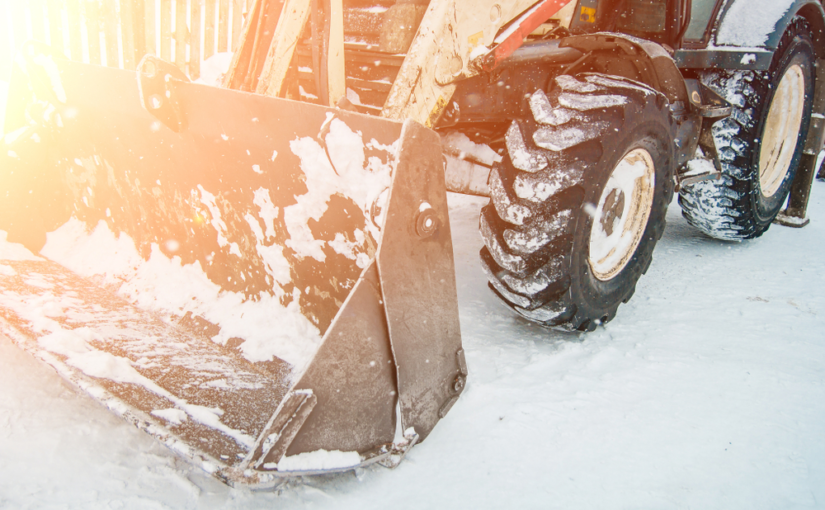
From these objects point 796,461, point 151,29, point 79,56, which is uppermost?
point 151,29

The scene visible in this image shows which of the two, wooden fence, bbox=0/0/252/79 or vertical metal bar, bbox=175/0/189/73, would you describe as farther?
vertical metal bar, bbox=175/0/189/73

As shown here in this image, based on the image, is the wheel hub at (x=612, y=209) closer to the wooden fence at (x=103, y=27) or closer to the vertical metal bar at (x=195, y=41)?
the wooden fence at (x=103, y=27)

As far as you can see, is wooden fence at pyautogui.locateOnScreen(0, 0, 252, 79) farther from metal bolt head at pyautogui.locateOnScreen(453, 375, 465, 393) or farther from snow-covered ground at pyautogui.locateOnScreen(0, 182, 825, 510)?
metal bolt head at pyautogui.locateOnScreen(453, 375, 465, 393)

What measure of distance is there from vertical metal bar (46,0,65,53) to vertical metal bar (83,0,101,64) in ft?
0.93

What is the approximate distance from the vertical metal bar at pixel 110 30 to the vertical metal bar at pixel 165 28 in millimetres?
519

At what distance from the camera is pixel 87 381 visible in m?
1.49

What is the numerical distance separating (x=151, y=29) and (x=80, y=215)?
4.94m

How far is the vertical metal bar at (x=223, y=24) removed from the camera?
716cm

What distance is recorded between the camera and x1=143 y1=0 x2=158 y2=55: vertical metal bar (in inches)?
248

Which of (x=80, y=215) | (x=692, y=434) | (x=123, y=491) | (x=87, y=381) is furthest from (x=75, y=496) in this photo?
(x=692, y=434)

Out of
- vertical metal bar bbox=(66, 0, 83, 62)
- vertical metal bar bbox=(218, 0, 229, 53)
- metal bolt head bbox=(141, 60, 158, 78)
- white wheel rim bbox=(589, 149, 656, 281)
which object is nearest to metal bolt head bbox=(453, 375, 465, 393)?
white wheel rim bbox=(589, 149, 656, 281)

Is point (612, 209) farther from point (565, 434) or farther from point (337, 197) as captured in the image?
point (337, 197)

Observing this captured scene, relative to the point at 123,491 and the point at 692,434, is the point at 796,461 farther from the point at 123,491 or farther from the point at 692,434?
the point at 123,491

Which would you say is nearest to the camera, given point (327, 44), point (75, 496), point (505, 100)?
point (75, 496)
